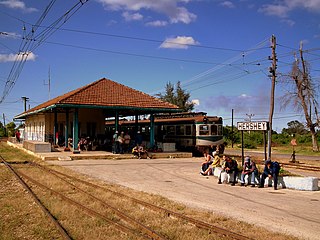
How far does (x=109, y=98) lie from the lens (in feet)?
82.5

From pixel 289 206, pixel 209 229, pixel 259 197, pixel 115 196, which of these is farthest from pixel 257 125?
pixel 209 229

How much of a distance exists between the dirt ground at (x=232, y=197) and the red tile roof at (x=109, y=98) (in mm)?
6840

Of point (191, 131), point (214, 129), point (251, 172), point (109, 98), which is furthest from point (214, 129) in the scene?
point (251, 172)

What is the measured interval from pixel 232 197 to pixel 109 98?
52.5ft

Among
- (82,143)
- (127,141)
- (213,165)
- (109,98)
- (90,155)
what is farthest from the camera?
(82,143)

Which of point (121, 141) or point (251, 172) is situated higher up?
point (121, 141)

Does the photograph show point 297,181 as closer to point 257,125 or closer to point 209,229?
point 257,125

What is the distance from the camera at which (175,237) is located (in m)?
6.38

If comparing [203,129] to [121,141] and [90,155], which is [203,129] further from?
[90,155]

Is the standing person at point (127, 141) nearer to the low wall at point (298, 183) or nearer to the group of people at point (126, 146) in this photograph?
the group of people at point (126, 146)

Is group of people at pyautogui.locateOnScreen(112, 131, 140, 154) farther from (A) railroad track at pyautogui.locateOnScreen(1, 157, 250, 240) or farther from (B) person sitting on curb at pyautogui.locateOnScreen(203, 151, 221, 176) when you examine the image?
(A) railroad track at pyautogui.locateOnScreen(1, 157, 250, 240)

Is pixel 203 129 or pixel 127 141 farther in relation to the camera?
pixel 203 129

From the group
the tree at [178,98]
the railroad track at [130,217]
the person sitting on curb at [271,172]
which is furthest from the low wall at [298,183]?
the tree at [178,98]

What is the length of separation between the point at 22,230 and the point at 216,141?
63.3ft
